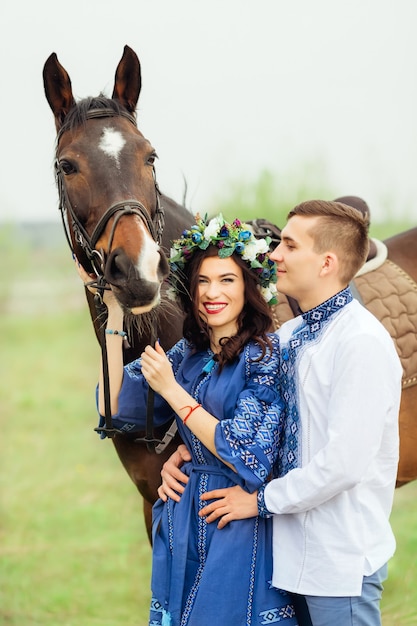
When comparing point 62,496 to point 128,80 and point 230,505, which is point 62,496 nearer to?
point 128,80

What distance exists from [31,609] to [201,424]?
3197 millimetres

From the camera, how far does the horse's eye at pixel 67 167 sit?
7.18ft

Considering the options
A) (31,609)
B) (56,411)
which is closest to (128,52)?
(31,609)

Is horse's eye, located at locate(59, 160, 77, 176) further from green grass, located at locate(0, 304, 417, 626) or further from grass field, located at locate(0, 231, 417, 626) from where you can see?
green grass, located at locate(0, 304, 417, 626)

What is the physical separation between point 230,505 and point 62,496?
5.48 metres

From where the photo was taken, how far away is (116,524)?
589 cm

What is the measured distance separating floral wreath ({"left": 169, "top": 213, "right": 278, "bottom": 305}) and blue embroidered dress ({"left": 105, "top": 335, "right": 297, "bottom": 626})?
0.66 feet

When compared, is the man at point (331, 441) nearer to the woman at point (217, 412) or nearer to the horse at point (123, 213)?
the woman at point (217, 412)

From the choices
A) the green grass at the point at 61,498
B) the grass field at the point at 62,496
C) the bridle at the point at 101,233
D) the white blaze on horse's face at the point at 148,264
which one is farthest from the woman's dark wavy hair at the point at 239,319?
the green grass at the point at 61,498

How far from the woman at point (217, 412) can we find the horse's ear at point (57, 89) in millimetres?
798

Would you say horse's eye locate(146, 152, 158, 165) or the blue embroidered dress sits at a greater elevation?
horse's eye locate(146, 152, 158, 165)

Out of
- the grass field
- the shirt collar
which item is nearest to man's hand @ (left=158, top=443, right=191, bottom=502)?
the shirt collar

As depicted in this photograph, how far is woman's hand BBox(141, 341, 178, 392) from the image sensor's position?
1855 mm

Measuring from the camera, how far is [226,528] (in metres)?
1.80
